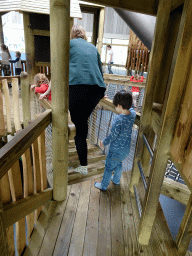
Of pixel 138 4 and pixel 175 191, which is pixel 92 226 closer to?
pixel 175 191

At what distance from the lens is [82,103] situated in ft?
6.43

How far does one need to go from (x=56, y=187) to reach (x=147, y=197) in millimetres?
951

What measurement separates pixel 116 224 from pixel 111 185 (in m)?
0.55

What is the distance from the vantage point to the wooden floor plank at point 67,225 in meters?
1.57

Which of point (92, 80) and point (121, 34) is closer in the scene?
point (92, 80)

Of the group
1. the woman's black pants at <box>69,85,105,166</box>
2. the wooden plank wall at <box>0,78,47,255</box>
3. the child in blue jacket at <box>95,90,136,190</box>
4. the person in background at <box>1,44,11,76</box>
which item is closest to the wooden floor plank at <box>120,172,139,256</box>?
the child in blue jacket at <box>95,90,136,190</box>

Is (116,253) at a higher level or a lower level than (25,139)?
lower

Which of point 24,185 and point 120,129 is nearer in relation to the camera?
point 24,185

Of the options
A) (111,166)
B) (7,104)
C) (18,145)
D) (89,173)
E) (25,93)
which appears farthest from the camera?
(7,104)

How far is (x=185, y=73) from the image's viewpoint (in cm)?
113

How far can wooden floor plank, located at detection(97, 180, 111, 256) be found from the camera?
1591mm

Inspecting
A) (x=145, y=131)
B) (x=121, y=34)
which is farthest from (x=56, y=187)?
(x=121, y=34)

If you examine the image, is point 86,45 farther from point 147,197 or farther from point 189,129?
point 147,197

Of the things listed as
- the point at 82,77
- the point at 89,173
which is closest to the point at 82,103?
the point at 82,77
